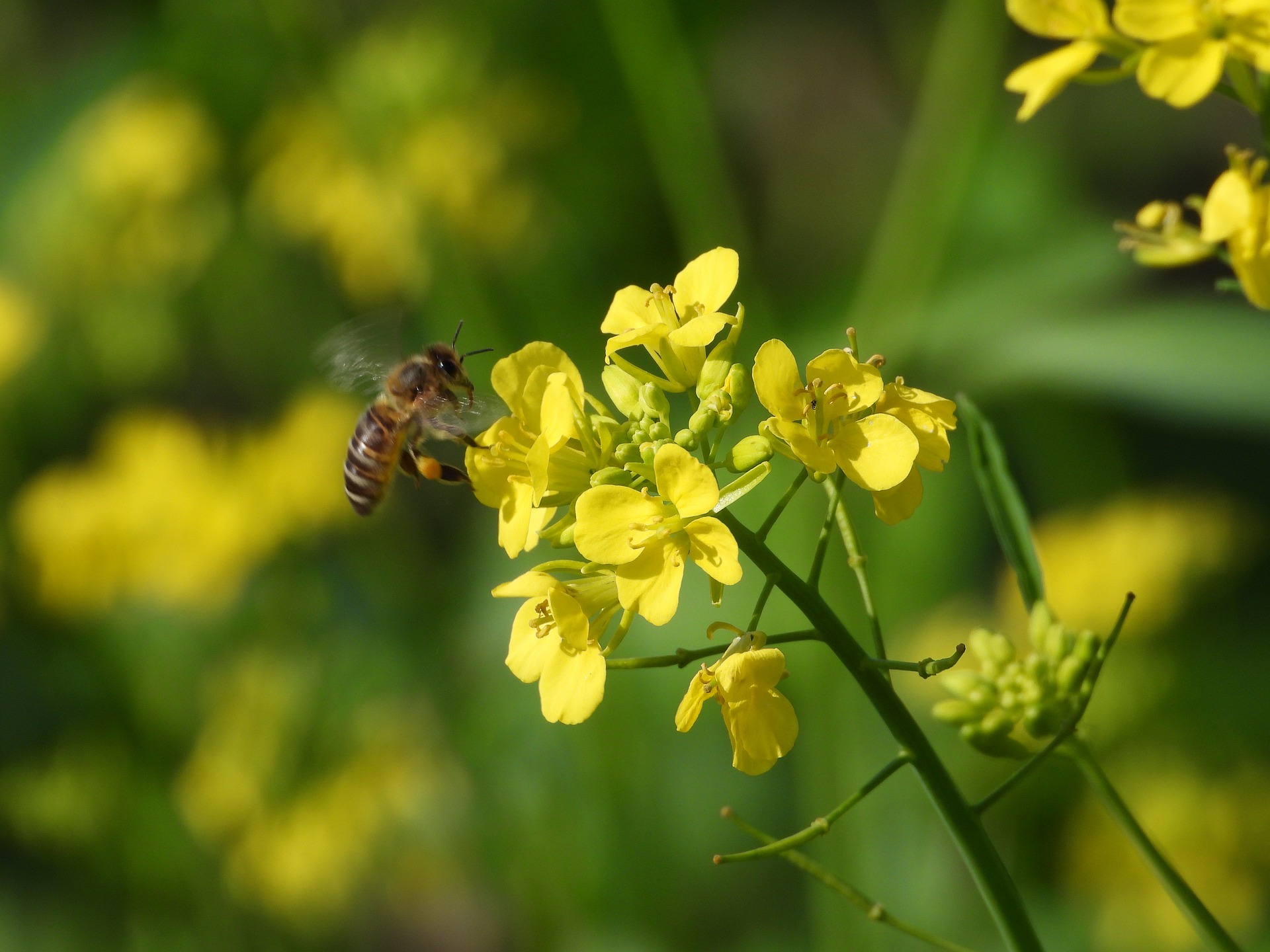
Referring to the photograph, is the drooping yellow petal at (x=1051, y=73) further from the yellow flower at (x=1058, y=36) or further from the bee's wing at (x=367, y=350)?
the bee's wing at (x=367, y=350)

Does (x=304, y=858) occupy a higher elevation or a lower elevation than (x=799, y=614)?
lower

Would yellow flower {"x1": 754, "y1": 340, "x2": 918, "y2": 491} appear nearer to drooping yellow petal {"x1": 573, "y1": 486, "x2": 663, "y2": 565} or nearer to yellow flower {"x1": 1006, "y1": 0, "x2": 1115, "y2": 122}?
drooping yellow petal {"x1": 573, "y1": 486, "x2": 663, "y2": 565}

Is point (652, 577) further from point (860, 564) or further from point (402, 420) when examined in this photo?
point (402, 420)

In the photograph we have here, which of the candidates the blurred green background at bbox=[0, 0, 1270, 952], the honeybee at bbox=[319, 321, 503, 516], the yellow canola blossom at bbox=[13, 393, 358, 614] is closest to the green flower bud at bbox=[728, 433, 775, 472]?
the honeybee at bbox=[319, 321, 503, 516]

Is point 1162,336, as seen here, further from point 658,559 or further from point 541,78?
point 541,78

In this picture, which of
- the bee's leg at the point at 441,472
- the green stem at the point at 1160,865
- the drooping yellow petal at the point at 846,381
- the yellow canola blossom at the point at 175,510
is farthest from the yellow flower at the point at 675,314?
the yellow canola blossom at the point at 175,510

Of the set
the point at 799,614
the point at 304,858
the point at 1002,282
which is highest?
the point at 1002,282

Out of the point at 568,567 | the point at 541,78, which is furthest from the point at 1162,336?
the point at 541,78

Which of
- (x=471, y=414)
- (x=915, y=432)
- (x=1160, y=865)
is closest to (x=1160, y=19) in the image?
(x=915, y=432)
